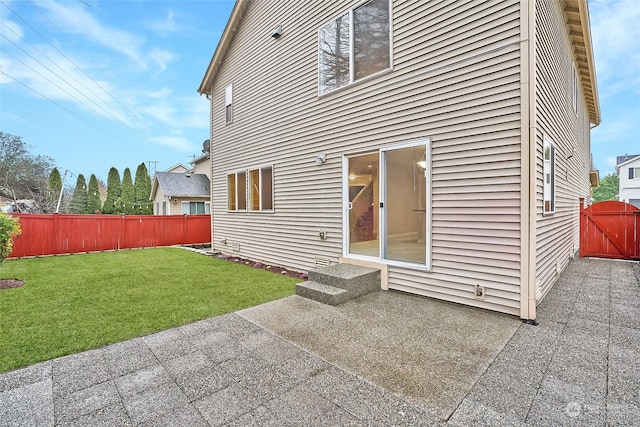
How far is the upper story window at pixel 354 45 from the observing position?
195 inches

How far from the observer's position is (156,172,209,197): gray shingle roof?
1853cm

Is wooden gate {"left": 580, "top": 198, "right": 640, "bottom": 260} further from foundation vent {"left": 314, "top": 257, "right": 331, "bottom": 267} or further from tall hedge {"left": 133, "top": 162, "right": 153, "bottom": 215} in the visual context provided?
tall hedge {"left": 133, "top": 162, "right": 153, "bottom": 215}

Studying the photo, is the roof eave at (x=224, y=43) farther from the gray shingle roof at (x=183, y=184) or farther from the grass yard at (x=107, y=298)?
the gray shingle roof at (x=183, y=184)

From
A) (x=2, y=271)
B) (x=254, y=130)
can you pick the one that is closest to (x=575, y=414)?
(x=254, y=130)

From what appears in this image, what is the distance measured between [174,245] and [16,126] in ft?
76.5

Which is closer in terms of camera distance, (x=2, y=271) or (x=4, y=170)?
(x=2, y=271)

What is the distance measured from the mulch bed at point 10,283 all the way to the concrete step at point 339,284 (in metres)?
5.05

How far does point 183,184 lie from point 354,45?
1699cm

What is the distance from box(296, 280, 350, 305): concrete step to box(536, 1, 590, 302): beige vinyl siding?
2.57 metres

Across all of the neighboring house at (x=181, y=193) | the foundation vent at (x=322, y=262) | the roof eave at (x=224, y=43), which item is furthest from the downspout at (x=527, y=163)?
the neighboring house at (x=181, y=193)

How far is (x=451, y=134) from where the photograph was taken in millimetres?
4094

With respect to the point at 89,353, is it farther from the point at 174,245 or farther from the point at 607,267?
the point at 174,245

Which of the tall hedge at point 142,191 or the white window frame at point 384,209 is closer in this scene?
the white window frame at point 384,209

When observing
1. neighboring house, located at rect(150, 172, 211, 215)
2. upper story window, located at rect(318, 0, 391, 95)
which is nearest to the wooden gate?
upper story window, located at rect(318, 0, 391, 95)
